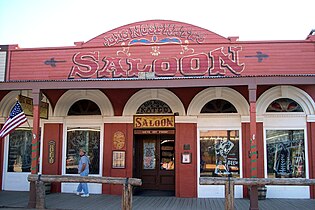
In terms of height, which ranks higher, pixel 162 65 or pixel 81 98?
pixel 162 65

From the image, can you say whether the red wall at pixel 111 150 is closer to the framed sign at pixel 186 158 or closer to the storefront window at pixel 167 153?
the storefront window at pixel 167 153

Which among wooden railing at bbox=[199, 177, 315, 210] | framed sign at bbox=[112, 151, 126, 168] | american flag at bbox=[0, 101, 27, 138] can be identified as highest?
american flag at bbox=[0, 101, 27, 138]

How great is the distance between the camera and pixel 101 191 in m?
11.8

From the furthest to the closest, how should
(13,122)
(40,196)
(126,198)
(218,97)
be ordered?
(218,97) < (13,122) < (40,196) < (126,198)

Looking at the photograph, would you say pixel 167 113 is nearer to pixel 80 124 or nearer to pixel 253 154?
pixel 80 124

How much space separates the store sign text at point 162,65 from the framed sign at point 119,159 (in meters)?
2.59

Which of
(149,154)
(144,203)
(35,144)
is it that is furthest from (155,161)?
(35,144)

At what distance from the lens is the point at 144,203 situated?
33.2 ft

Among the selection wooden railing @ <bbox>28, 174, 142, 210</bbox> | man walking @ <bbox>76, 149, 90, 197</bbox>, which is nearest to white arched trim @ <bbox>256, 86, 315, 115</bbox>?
wooden railing @ <bbox>28, 174, 142, 210</bbox>

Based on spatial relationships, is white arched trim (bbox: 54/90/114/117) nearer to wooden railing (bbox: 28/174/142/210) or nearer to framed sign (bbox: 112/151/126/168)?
framed sign (bbox: 112/151/126/168)

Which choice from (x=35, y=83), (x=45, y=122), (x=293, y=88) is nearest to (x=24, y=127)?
(x=45, y=122)

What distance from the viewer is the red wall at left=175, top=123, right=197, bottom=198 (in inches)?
446

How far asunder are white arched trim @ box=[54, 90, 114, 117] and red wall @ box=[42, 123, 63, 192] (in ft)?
1.58

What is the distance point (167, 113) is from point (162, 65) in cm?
163
